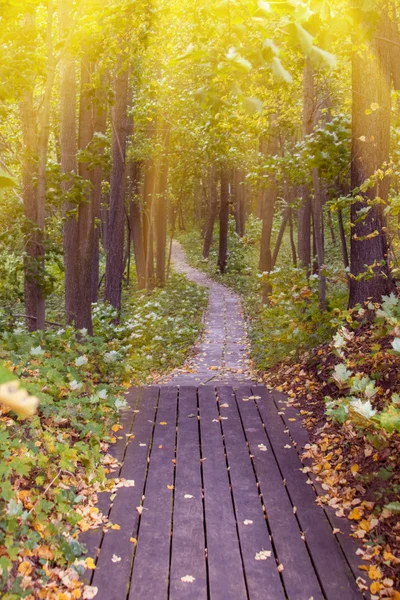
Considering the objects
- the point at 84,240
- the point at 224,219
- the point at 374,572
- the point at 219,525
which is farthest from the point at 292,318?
the point at 224,219

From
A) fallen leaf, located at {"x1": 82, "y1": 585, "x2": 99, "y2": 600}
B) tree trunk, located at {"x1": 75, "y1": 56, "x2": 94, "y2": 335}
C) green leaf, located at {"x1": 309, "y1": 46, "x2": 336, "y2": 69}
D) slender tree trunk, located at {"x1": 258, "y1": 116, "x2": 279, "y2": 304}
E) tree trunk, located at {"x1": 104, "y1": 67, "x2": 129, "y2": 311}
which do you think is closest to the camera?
green leaf, located at {"x1": 309, "y1": 46, "x2": 336, "y2": 69}

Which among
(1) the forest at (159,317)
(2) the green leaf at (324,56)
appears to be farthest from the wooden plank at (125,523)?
(2) the green leaf at (324,56)

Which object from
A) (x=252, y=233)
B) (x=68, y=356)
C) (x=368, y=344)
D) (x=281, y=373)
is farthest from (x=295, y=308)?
(x=252, y=233)

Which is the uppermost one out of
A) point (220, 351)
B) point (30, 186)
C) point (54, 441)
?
point (30, 186)

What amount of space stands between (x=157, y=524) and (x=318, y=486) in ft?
4.77

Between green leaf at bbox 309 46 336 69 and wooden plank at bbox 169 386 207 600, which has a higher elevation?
green leaf at bbox 309 46 336 69

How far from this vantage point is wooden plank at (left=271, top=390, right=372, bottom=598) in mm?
3867

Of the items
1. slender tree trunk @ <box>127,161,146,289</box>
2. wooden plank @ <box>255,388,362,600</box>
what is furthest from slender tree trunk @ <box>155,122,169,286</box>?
wooden plank @ <box>255,388,362,600</box>

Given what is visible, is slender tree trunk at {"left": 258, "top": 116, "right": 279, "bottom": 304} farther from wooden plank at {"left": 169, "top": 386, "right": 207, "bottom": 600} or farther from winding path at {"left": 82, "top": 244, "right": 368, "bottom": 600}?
wooden plank at {"left": 169, "top": 386, "right": 207, "bottom": 600}

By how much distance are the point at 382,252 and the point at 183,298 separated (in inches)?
540

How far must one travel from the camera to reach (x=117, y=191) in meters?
14.1

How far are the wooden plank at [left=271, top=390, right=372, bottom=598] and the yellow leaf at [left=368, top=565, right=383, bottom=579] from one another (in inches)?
1.5

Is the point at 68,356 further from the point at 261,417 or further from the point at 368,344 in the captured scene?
the point at 368,344

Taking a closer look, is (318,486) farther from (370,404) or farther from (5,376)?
(5,376)
